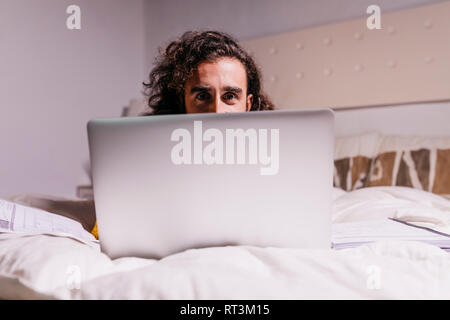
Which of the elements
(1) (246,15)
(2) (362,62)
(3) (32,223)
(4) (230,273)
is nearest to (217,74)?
(3) (32,223)

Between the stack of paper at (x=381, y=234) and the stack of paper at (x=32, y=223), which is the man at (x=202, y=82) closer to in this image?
the stack of paper at (x=32, y=223)

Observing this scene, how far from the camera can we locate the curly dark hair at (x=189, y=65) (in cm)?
138

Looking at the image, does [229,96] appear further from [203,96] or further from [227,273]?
[227,273]

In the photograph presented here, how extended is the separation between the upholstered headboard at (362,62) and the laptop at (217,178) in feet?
5.73

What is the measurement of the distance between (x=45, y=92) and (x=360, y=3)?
1.87 metres

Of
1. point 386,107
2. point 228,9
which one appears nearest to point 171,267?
point 386,107

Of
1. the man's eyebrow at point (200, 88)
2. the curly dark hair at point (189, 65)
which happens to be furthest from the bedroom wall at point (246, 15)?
the man's eyebrow at point (200, 88)

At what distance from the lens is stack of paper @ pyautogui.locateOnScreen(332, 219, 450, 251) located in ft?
2.35

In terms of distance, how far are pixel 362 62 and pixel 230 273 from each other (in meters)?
1.93

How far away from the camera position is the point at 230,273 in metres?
0.52

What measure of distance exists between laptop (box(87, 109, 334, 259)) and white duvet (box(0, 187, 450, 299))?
0.11ft

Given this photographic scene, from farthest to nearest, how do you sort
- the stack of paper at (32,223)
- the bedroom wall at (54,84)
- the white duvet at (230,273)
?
the bedroom wall at (54,84), the stack of paper at (32,223), the white duvet at (230,273)

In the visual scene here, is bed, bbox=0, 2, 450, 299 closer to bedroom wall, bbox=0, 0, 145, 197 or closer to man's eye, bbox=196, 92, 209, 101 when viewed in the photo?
man's eye, bbox=196, 92, 209, 101
